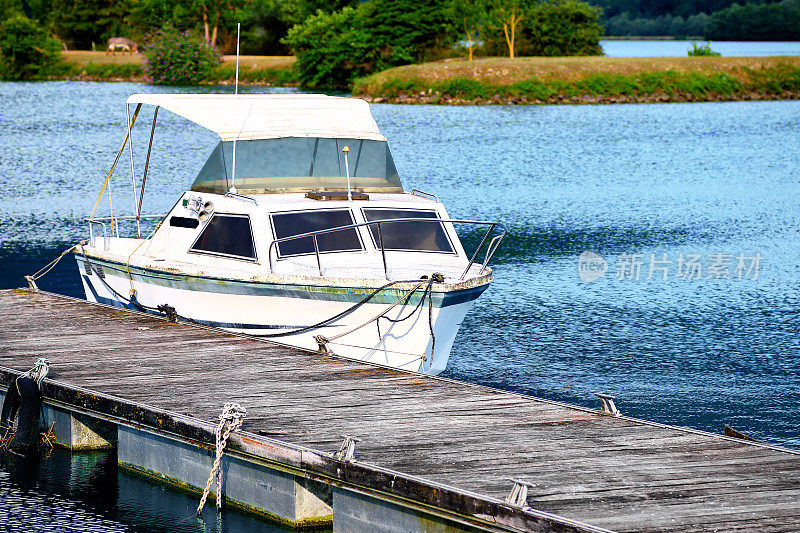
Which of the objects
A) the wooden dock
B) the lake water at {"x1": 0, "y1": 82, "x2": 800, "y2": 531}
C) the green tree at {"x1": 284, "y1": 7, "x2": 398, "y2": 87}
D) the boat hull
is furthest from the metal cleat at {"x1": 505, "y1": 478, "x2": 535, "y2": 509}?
the green tree at {"x1": 284, "y1": 7, "x2": 398, "y2": 87}

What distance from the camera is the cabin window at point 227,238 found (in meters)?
15.0

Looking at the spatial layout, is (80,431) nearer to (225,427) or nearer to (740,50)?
(225,427)

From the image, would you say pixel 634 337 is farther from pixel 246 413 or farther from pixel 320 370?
pixel 246 413

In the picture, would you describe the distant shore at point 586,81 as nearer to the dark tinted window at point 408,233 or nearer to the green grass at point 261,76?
the green grass at point 261,76

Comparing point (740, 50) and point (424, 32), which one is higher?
point (424, 32)

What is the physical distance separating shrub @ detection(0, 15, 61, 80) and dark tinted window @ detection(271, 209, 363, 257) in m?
93.6

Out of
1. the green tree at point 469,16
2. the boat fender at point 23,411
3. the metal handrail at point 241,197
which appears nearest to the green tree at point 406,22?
the green tree at point 469,16

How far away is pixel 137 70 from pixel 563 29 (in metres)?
38.4

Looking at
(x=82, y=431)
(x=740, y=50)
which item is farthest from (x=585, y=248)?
(x=740, y=50)

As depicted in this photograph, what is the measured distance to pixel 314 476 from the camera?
32.9 feet

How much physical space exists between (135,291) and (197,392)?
16.6 feet

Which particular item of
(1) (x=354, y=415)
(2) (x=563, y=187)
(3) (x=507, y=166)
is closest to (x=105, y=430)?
(1) (x=354, y=415)

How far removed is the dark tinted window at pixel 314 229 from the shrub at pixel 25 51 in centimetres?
9359

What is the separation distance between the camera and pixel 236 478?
11.0 m
